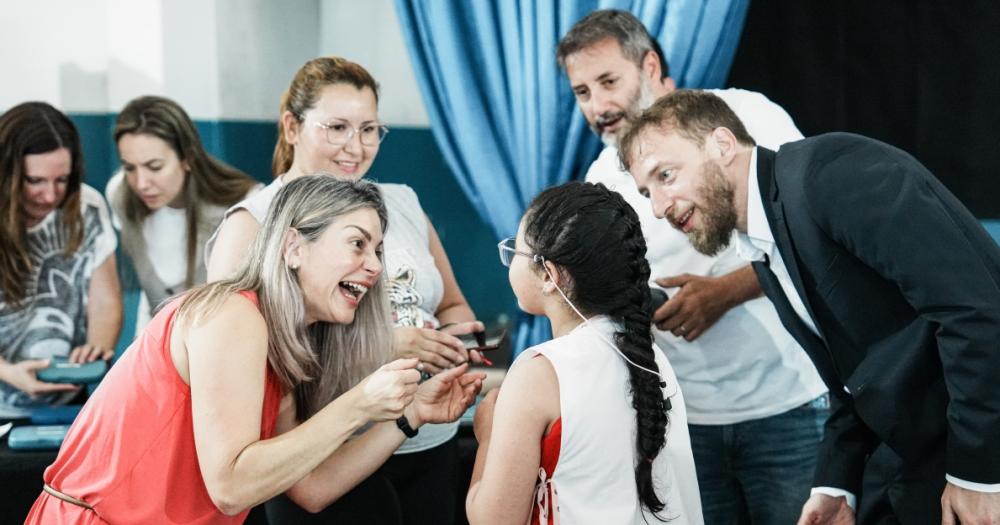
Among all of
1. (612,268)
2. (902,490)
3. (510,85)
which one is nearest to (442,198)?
(510,85)

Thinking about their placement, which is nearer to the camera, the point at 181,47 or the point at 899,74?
the point at 899,74

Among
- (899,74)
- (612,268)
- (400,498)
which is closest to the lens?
(612,268)

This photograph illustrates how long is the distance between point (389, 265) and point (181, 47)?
1629mm

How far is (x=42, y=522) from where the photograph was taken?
209 centimetres

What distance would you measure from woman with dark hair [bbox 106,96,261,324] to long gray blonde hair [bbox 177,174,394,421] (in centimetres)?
145

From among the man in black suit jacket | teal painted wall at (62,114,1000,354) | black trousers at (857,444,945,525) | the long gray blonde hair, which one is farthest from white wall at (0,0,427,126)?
black trousers at (857,444,945,525)

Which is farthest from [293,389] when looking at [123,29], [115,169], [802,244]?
[123,29]

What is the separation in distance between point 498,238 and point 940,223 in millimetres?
1904

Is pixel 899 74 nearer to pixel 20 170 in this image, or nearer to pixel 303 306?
pixel 303 306

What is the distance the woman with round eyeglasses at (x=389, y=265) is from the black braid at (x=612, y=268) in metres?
0.53

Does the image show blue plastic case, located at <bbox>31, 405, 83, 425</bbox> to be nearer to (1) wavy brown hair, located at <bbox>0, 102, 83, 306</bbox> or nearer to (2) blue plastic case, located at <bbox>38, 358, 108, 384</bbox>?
(2) blue plastic case, located at <bbox>38, 358, 108, 384</bbox>

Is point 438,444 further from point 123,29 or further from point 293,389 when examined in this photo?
point 123,29

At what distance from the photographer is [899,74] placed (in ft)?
11.1

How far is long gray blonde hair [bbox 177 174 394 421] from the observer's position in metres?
2.14
